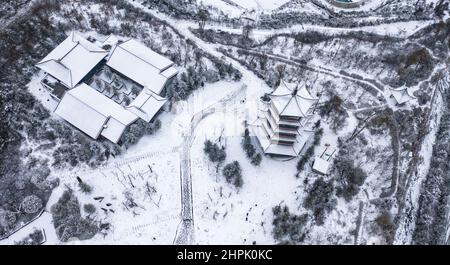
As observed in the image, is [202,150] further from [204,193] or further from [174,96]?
[174,96]

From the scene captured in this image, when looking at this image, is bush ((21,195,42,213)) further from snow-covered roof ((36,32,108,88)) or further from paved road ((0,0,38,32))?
paved road ((0,0,38,32))

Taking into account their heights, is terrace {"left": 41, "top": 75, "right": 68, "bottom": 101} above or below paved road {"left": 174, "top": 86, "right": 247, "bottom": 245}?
above

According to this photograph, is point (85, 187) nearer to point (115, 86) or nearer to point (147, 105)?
point (147, 105)

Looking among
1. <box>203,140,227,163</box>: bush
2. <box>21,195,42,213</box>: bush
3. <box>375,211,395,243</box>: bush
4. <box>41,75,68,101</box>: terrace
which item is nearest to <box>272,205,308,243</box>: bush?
<box>375,211,395,243</box>: bush

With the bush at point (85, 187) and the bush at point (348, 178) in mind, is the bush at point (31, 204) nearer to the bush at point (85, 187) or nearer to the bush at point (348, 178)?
the bush at point (85, 187)

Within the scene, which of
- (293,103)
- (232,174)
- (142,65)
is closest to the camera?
(293,103)

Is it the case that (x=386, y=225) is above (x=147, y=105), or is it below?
below

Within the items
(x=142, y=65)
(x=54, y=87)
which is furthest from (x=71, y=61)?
(x=142, y=65)
